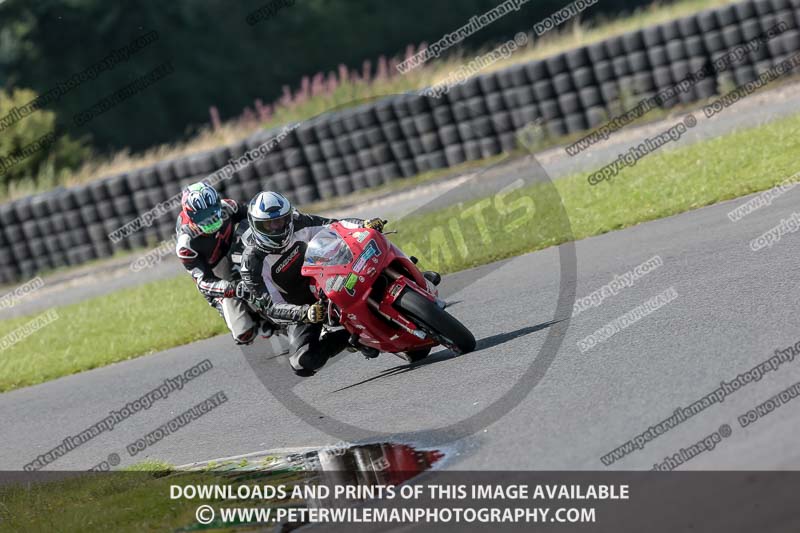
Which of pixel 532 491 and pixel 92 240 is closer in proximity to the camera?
pixel 532 491

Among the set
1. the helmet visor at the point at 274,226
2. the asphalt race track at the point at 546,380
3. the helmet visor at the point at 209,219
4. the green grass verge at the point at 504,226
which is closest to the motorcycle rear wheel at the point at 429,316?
the asphalt race track at the point at 546,380

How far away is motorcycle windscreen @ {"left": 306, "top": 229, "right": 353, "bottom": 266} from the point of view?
7781 millimetres

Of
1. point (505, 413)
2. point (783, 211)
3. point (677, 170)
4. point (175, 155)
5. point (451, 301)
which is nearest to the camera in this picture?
point (505, 413)

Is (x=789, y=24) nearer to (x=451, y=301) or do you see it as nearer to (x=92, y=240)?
(x=451, y=301)

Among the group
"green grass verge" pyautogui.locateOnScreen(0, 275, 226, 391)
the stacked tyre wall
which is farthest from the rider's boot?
the stacked tyre wall

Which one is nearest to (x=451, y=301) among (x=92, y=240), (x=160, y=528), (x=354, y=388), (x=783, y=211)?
(x=354, y=388)

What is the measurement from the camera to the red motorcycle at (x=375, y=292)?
7.70 meters

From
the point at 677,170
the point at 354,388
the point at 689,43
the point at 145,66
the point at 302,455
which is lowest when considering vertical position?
the point at 145,66

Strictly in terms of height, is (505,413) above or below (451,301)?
above

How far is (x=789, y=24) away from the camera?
16.8 metres

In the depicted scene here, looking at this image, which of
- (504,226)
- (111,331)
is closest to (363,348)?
(504,226)

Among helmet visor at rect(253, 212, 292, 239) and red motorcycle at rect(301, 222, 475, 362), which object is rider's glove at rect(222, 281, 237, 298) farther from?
red motorcycle at rect(301, 222, 475, 362)

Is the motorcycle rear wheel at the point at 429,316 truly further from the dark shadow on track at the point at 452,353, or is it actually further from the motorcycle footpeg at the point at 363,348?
the motorcycle footpeg at the point at 363,348

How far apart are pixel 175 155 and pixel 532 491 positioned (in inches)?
718
